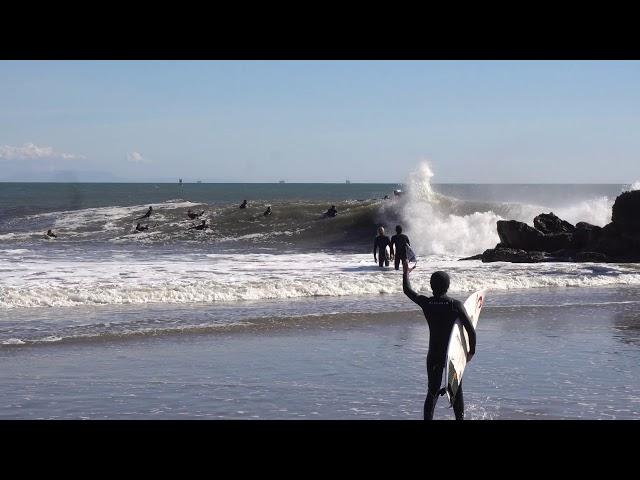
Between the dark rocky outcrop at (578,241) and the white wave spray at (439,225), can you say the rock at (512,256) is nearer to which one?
the dark rocky outcrop at (578,241)

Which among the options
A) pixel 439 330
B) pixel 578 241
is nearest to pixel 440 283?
pixel 439 330

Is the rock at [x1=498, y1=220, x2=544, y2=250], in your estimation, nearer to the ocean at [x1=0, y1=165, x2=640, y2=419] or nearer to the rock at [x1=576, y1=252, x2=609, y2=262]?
the rock at [x1=576, y1=252, x2=609, y2=262]

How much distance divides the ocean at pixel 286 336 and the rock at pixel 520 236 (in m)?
2.03

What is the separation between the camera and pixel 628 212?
25.3 meters

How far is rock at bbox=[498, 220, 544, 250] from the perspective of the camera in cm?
2611

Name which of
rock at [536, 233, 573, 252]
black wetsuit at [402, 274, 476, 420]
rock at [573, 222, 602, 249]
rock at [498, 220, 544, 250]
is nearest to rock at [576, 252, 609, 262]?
rock at [573, 222, 602, 249]

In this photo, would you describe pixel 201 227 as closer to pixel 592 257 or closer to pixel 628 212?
pixel 592 257

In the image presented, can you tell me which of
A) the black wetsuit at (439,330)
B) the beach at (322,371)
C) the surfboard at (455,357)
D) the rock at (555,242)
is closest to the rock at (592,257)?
the rock at (555,242)

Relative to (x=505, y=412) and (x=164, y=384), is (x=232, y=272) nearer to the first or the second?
(x=164, y=384)

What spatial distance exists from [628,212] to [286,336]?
655 inches

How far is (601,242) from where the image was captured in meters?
25.0
